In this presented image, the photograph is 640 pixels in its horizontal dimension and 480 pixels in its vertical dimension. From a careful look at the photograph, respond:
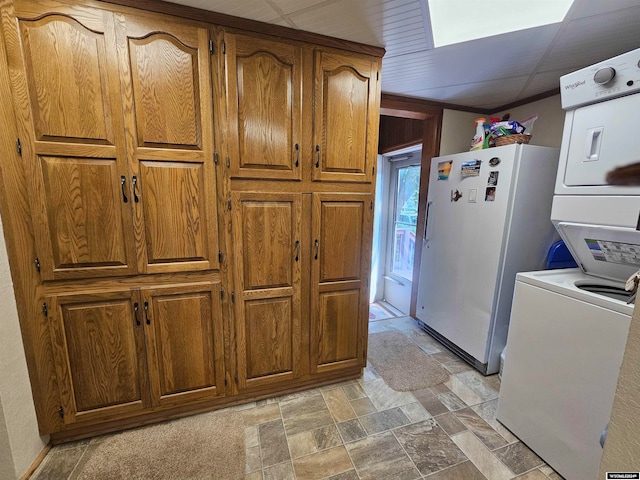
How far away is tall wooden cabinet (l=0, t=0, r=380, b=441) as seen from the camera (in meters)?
1.25

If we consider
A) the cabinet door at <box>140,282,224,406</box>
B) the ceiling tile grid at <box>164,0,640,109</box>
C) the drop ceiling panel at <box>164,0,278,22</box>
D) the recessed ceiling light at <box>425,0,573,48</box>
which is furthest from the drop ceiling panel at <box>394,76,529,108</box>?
the cabinet door at <box>140,282,224,406</box>

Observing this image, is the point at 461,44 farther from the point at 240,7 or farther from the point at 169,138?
the point at 169,138

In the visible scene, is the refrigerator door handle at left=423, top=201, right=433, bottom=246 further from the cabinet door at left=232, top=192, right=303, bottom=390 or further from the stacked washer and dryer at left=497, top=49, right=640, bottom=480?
the cabinet door at left=232, top=192, right=303, bottom=390

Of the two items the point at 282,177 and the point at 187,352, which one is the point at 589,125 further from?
the point at 187,352

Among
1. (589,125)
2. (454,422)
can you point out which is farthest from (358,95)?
(454,422)

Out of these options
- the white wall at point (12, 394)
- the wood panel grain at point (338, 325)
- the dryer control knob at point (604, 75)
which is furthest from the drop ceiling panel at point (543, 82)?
the white wall at point (12, 394)

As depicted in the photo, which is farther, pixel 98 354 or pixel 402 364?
pixel 402 364

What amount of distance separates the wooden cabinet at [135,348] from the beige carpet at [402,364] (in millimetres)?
1264

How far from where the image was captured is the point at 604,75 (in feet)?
4.00

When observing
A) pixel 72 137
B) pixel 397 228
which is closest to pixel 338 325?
pixel 72 137

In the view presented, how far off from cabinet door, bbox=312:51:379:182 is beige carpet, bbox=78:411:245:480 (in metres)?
1.60

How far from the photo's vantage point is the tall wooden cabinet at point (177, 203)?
4.09ft

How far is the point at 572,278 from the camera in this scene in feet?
4.91

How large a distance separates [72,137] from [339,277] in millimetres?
1582
